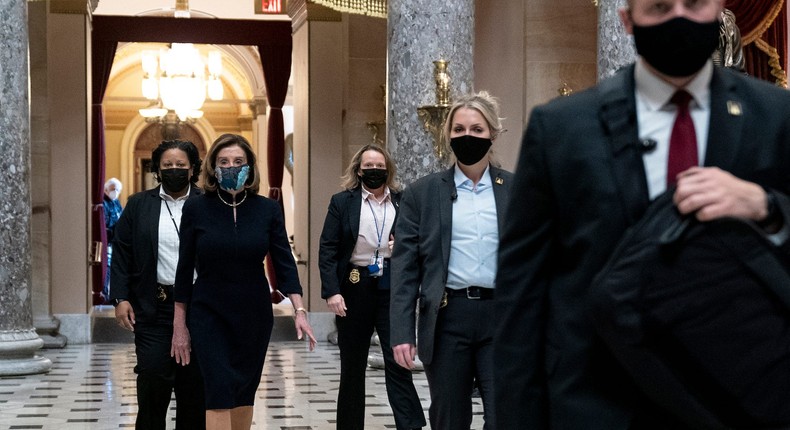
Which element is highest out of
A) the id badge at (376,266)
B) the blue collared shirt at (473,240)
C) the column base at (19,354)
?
the blue collared shirt at (473,240)

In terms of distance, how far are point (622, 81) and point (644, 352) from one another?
54cm

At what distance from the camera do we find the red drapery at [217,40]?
17125mm

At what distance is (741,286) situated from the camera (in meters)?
2.24

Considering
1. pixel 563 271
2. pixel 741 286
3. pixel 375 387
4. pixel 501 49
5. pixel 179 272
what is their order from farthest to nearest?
pixel 501 49 < pixel 375 387 < pixel 179 272 < pixel 563 271 < pixel 741 286

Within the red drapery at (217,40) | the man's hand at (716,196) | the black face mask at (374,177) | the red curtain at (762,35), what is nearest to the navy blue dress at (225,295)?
the black face mask at (374,177)

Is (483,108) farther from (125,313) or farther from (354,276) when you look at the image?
(354,276)

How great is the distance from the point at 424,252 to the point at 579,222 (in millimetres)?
3346

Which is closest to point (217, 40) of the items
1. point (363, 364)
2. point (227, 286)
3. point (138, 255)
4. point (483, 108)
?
point (363, 364)

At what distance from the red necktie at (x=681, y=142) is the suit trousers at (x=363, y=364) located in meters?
5.47

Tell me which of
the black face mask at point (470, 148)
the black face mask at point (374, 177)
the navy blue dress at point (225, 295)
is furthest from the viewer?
the black face mask at point (374, 177)

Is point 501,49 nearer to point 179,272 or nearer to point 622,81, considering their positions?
point 179,272

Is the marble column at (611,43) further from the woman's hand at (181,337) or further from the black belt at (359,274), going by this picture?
the woman's hand at (181,337)

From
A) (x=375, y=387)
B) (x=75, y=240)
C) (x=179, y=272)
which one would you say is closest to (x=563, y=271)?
(x=179, y=272)

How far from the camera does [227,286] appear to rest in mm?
6543
